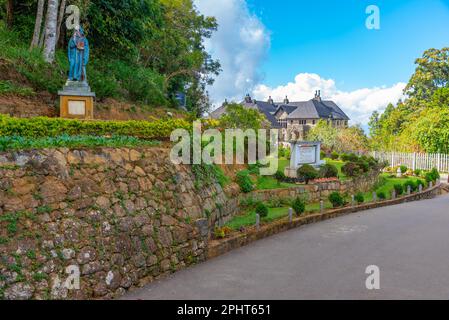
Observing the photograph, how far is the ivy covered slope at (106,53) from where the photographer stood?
13461mm

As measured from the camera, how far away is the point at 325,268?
291 inches

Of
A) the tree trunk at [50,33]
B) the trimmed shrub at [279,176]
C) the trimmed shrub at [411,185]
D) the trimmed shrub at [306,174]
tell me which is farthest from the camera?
the trimmed shrub at [411,185]

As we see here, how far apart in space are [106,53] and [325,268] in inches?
659

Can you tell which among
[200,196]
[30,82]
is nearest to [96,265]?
[200,196]

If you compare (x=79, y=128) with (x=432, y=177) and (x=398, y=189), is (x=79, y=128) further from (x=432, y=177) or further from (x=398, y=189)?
(x=432, y=177)

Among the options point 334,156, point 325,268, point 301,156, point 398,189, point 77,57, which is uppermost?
point 77,57

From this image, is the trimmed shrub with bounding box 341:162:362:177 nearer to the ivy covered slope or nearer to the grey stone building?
the ivy covered slope

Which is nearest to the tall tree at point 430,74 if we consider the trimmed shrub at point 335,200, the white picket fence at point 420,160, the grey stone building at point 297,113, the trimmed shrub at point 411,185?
the grey stone building at point 297,113

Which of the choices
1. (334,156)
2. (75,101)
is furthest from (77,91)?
(334,156)

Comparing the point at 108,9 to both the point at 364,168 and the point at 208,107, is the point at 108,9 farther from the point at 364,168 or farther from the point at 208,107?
the point at 364,168

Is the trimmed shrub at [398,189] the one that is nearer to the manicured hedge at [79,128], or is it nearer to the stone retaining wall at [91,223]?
the manicured hedge at [79,128]

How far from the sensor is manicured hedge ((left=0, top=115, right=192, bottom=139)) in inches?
296

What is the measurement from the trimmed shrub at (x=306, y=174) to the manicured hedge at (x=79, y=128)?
6332 mm
